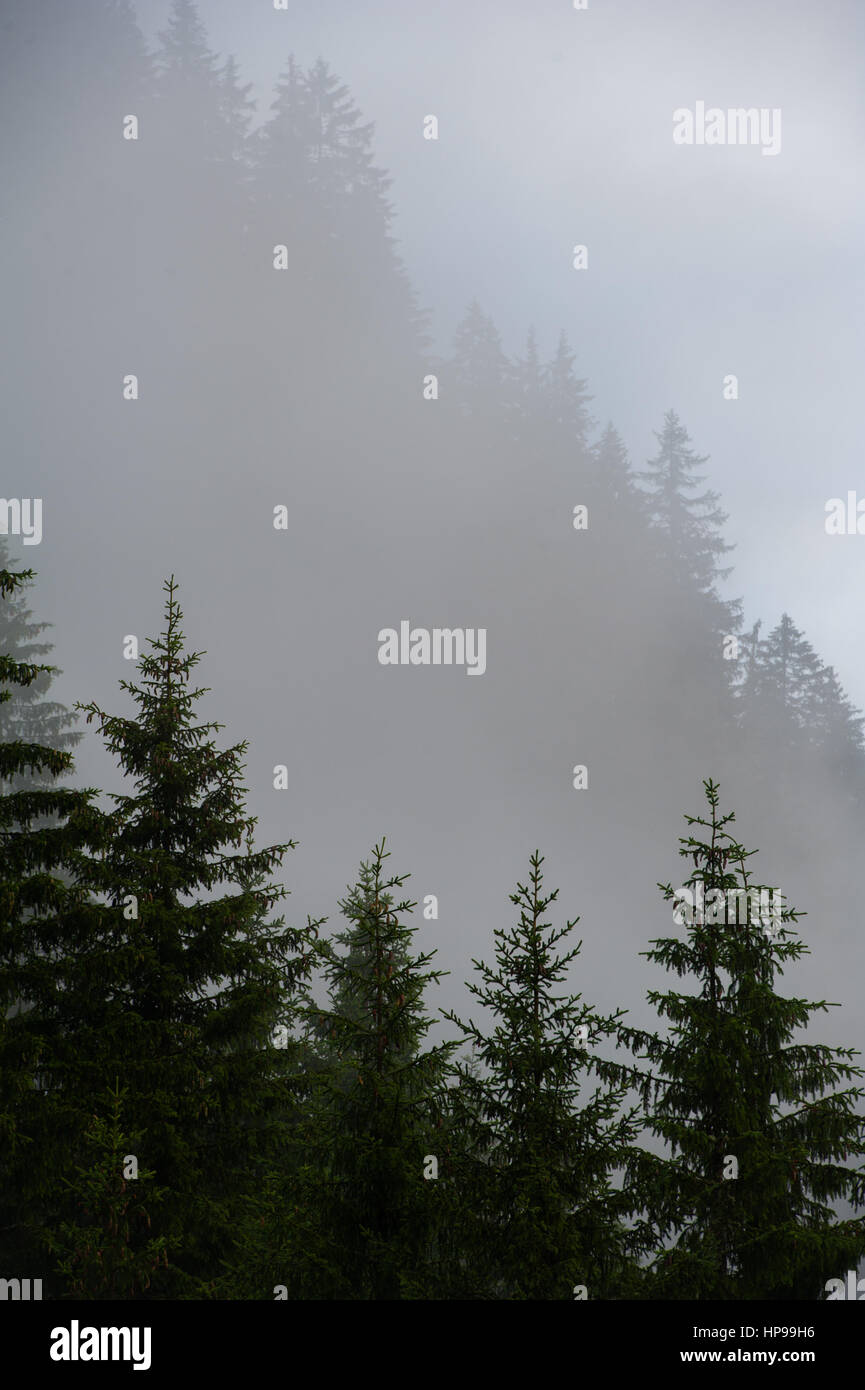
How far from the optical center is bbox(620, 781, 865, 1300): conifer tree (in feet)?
28.8

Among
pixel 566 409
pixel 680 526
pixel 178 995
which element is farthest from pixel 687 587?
pixel 178 995

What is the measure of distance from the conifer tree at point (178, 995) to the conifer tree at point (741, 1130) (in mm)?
4241

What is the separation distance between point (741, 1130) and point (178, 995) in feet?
19.6

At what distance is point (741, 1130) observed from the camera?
9.11 metres

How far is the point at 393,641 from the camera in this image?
266ft

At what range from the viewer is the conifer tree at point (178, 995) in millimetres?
10344

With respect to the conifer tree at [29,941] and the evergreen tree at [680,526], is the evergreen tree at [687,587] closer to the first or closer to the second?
the evergreen tree at [680,526]

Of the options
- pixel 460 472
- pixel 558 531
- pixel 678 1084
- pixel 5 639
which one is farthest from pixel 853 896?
pixel 678 1084

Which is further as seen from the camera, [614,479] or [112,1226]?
[614,479]

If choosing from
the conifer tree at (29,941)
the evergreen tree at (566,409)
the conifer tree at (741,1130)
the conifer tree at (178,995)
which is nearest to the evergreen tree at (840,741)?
the evergreen tree at (566,409)

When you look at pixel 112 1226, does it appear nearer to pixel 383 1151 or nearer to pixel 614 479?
pixel 383 1151

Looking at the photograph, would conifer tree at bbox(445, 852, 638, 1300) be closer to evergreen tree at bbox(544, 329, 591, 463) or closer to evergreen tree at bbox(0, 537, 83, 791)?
evergreen tree at bbox(0, 537, 83, 791)

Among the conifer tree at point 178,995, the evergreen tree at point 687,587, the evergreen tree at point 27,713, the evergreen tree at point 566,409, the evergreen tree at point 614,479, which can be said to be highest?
the evergreen tree at point 566,409
